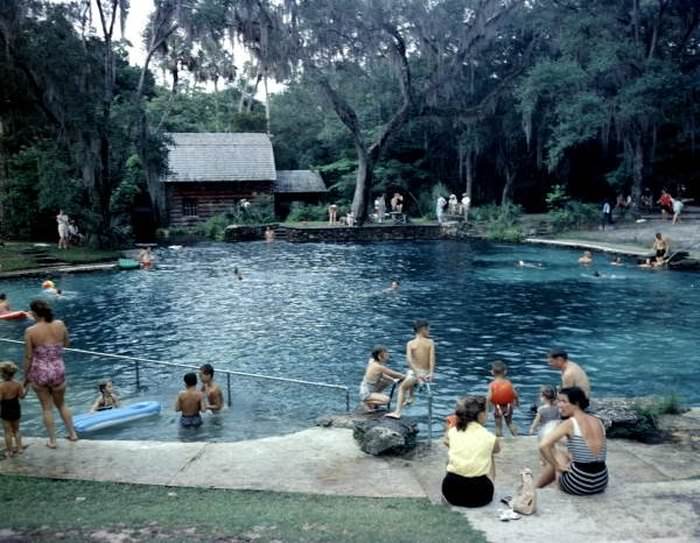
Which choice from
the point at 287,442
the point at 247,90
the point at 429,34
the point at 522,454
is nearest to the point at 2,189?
the point at 429,34

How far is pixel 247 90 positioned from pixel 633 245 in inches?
1880

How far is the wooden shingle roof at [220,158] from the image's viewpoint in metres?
45.6

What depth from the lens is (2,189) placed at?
111 ft

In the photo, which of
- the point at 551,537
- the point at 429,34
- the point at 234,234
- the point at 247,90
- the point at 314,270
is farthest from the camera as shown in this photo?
the point at 247,90

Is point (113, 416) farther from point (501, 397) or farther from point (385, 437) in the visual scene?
point (501, 397)

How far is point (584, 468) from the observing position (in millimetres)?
6684

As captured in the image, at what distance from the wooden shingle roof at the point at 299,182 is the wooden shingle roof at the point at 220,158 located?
188 cm

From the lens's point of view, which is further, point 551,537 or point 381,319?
point 381,319

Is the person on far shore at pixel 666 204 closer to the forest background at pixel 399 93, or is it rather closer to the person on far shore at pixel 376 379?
the forest background at pixel 399 93

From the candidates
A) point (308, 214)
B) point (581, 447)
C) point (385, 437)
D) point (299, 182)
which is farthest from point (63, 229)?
point (581, 447)

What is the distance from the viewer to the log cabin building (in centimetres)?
4566

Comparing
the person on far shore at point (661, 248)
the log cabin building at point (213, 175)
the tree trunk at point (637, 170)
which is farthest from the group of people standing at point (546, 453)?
the log cabin building at point (213, 175)

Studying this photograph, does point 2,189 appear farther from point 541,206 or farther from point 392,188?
point 541,206

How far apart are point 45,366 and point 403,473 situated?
4585 mm
